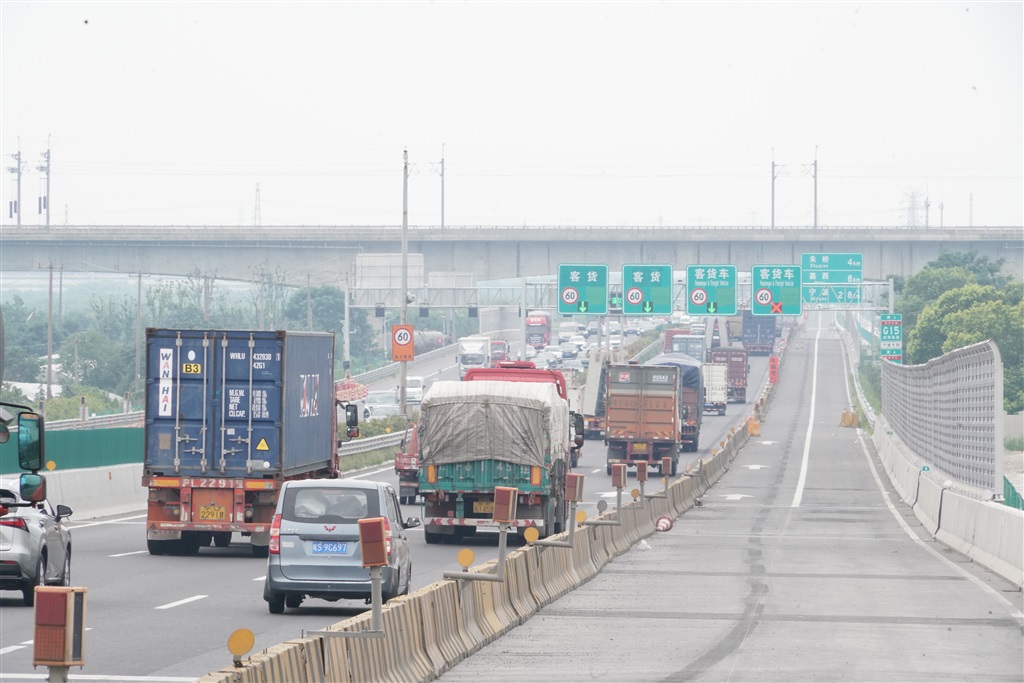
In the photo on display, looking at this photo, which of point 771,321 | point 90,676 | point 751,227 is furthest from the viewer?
point 771,321

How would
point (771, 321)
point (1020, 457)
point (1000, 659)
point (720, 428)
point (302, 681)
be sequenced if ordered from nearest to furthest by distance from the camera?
point (302, 681)
point (1000, 659)
point (1020, 457)
point (720, 428)
point (771, 321)

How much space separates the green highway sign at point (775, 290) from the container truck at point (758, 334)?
209ft

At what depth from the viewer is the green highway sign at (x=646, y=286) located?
73.1m

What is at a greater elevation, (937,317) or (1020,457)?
(937,317)

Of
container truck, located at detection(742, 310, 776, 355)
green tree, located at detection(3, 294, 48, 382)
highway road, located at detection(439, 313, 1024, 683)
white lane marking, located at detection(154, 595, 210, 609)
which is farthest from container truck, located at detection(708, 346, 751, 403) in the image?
white lane marking, located at detection(154, 595, 210, 609)

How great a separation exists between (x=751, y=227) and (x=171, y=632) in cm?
7612

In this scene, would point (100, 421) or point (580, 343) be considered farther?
point (580, 343)

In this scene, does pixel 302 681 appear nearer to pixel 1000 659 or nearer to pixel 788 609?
pixel 1000 659

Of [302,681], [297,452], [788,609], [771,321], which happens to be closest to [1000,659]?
[788,609]

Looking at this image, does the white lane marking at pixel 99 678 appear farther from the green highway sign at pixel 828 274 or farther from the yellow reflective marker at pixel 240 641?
the green highway sign at pixel 828 274

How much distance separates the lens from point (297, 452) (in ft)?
86.2

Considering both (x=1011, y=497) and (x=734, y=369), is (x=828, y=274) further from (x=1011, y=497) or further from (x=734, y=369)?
(x=1011, y=497)

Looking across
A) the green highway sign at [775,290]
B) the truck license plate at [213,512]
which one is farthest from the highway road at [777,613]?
the green highway sign at [775,290]

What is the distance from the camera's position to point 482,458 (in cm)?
2734
